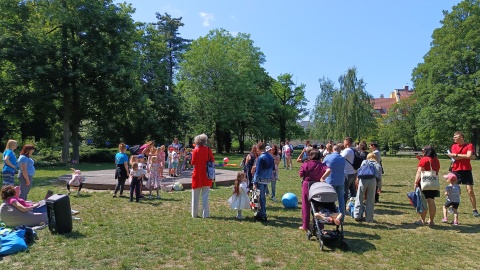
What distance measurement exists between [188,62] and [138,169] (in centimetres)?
3385

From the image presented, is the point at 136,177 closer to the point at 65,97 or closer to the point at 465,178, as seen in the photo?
the point at 465,178

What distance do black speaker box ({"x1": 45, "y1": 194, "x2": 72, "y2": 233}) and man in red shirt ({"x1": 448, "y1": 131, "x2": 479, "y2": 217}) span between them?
8.91 metres

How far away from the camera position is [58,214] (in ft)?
23.2

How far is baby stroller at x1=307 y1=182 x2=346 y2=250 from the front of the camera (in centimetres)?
639

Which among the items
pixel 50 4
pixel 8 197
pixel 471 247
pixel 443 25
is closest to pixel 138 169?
pixel 8 197

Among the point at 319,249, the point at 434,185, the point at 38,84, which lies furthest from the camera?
the point at 38,84

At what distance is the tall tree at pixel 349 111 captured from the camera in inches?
1458

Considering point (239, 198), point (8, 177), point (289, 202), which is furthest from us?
point (289, 202)

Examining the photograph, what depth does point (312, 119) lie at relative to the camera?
43.1m

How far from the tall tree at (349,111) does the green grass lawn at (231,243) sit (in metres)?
28.0

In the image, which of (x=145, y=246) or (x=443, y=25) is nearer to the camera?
(x=145, y=246)

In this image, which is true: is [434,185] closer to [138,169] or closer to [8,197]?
[138,169]

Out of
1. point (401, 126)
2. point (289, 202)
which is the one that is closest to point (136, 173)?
point (289, 202)

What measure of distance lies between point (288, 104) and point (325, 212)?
51.4 metres
